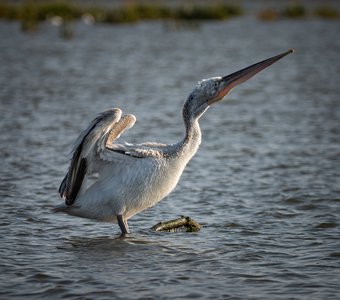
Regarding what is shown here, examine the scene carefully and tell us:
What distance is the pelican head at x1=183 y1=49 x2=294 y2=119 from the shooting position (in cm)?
586

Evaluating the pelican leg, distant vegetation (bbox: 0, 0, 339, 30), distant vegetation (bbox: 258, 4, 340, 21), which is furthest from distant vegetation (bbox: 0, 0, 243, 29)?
the pelican leg

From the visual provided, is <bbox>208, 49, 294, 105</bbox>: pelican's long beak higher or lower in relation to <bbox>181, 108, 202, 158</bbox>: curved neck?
higher

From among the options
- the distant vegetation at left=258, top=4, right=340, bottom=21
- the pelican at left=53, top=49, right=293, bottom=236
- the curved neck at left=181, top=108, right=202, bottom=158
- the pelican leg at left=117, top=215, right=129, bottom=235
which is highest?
the distant vegetation at left=258, top=4, right=340, bottom=21

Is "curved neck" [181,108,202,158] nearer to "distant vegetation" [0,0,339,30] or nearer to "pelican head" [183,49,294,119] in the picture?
"pelican head" [183,49,294,119]

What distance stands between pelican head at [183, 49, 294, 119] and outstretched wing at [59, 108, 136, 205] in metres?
0.46

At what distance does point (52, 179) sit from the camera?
7676 millimetres

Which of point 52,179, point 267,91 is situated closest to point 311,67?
point 267,91

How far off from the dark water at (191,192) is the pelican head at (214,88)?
A: 3.08 feet

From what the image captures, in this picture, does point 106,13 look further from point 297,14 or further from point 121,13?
point 297,14

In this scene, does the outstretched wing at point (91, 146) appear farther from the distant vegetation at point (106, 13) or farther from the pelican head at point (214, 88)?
the distant vegetation at point (106, 13)

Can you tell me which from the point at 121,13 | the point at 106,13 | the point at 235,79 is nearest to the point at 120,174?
the point at 235,79

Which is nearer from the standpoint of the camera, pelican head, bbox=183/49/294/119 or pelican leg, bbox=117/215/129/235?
pelican leg, bbox=117/215/129/235

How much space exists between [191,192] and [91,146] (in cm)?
204

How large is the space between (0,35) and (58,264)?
20.3 m
